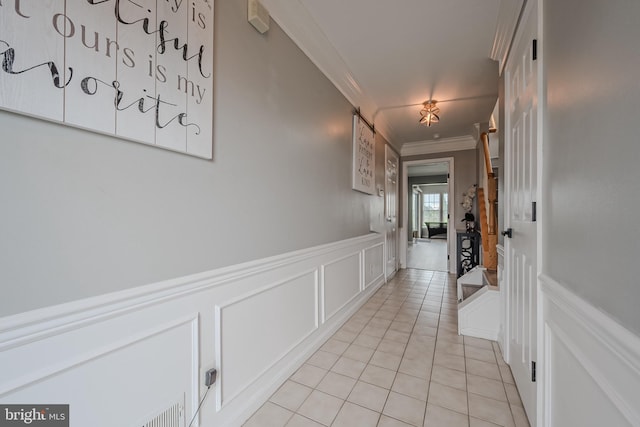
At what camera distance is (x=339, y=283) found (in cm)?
252

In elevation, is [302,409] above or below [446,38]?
below

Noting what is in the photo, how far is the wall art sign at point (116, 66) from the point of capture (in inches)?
26.0

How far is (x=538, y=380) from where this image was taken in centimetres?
118

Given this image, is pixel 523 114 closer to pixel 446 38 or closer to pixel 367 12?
pixel 446 38

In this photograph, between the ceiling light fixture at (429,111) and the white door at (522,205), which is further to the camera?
the ceiling light fixture at (429,111)

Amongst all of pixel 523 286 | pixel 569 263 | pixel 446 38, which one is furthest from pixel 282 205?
pixel 446 38

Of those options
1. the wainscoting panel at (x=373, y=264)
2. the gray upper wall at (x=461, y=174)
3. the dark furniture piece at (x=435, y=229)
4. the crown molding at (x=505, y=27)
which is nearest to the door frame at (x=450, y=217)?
the gray upper wall at (x=461, y=174)

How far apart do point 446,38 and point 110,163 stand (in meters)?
2.44

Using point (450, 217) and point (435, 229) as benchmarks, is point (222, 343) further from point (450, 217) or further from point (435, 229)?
point (435, 229)

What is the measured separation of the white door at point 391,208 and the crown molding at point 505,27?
6.93 feet

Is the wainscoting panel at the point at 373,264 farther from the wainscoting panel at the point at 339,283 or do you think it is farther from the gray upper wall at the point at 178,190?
the gray upper wall at the point at 178,190

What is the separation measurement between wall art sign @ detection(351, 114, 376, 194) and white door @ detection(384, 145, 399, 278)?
2.84 feet

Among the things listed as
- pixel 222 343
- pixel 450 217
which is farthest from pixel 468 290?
pixel 222 343

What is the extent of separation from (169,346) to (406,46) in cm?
263
